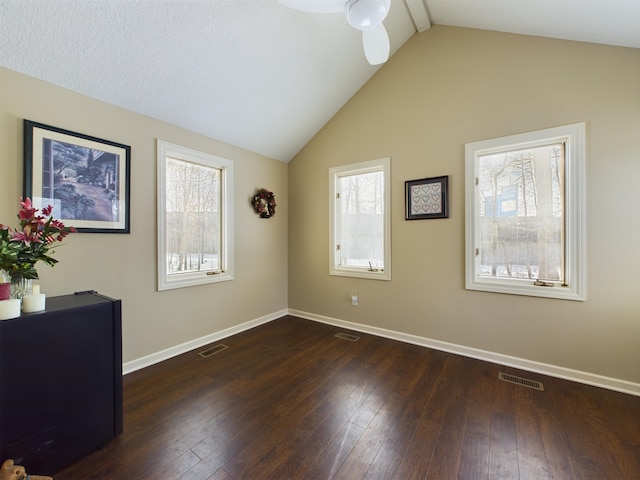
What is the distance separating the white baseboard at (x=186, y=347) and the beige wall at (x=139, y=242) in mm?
43

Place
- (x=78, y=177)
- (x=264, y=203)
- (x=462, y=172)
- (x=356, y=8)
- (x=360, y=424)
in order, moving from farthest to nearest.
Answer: (x=264, y=203), (x=462, y=172), (x=78, y=177), (x=360, y=424), (x=356, y=8)

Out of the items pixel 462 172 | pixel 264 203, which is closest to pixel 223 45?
pixel 264 203

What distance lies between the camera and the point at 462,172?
277 centimetres

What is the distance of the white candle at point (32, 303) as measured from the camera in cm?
142

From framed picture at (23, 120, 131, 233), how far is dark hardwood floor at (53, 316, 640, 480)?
142cm

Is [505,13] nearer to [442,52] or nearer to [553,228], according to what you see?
[442,52]

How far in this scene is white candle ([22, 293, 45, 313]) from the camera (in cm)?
142

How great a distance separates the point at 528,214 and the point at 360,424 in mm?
2401

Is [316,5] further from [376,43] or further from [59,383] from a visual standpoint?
[59,383]

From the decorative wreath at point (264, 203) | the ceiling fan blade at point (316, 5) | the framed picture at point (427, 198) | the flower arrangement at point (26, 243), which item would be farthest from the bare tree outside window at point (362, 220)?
the flower arrangement at point (26, 243)

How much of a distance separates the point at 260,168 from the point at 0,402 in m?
3.13

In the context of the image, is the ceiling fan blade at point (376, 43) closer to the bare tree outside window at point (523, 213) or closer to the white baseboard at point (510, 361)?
the bare tree outside window at point (523, 213)

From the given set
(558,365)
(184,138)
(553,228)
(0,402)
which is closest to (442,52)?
(553,228)


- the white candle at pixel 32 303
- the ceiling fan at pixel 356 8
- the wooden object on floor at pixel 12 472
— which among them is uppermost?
the ceiling fan at pixel 356 8
